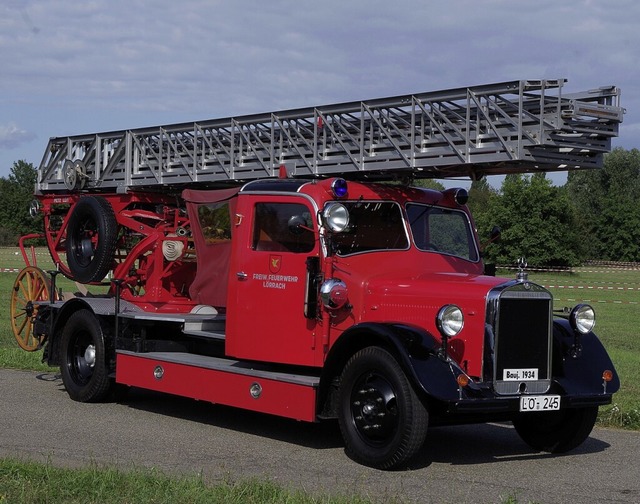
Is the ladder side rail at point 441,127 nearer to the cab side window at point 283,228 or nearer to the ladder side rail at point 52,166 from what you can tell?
the cab side window at point 283,228

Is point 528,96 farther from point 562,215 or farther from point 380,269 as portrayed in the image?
point 562,215

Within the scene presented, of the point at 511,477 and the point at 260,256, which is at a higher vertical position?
the point at 260,256

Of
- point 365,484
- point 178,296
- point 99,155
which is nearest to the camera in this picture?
point 365,484

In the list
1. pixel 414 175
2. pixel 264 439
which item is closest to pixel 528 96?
pixel 414 175

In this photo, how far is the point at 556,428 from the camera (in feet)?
31.0

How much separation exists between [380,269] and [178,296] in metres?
4.04

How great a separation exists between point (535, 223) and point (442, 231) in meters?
65.2

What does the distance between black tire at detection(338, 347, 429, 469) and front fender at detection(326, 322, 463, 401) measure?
0.13 metres

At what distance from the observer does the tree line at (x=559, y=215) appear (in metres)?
73.4

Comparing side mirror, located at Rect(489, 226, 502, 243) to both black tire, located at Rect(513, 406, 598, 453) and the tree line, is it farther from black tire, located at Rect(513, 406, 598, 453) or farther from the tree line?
the tree line

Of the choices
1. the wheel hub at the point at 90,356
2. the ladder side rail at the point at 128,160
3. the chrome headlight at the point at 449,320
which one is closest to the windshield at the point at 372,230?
the chrome headlight at the point at 449,320

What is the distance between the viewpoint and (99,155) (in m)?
14.7

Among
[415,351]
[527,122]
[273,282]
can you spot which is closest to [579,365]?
[415,351]

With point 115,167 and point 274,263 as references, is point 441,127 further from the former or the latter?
point 115,167
